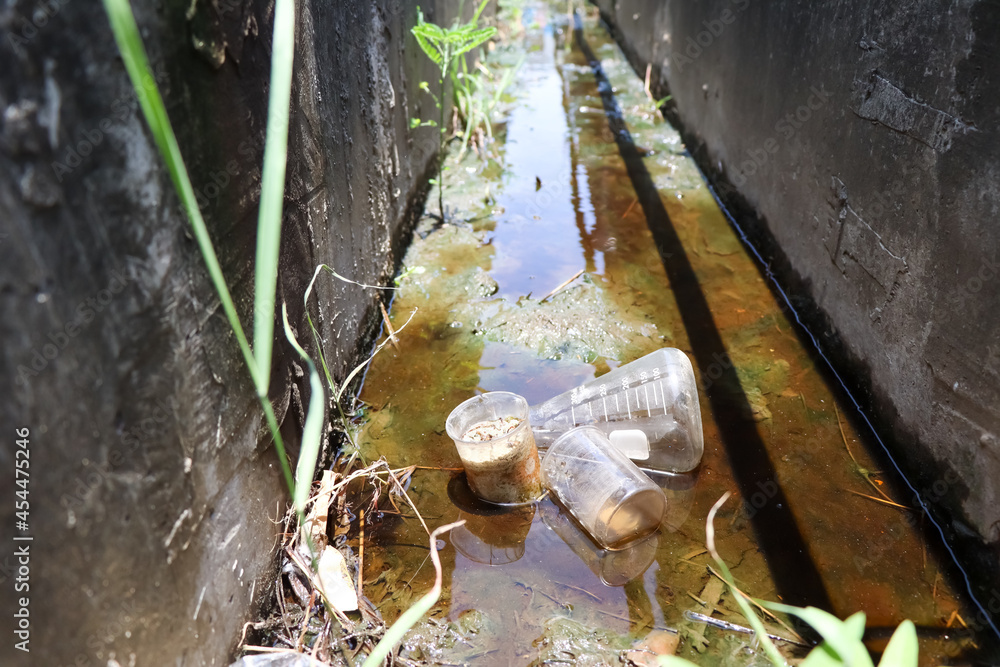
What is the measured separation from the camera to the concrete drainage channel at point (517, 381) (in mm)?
1030

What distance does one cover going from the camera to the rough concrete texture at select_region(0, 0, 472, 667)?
0.88m

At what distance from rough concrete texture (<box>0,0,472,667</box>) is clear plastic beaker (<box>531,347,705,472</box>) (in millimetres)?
956

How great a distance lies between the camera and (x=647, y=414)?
2082mm

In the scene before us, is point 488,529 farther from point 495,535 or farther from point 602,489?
point 602,489

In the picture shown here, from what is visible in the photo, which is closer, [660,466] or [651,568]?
[651,568]

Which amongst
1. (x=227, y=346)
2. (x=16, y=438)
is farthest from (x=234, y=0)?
(x=16, y=438)

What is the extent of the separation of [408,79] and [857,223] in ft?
8.48

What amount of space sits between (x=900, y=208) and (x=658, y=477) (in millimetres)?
1287

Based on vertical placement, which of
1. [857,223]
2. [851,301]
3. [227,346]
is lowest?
[851,301]

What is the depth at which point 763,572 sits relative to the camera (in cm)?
174

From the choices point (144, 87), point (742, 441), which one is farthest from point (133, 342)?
point (742, 441)

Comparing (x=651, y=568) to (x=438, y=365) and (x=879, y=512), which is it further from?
(x=438, y=365)

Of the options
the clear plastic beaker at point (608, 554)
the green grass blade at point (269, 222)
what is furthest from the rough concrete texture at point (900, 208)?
the green grass blade at point (269, 222)

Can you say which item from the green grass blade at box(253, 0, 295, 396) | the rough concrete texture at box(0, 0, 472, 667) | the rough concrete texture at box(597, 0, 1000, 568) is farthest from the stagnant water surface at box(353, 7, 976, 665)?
the green grass blade at box(253, 0, 295, 396)
